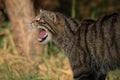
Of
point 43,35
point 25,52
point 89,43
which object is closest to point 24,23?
point 25,52

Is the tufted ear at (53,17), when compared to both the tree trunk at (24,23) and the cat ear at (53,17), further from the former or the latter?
the tree trunk at (24,23)

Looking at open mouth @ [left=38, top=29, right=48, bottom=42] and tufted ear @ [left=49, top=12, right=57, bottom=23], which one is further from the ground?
tufted ear @ [left=49, top=12, right=57, bottom=23]

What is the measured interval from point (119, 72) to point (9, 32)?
3.63 meters

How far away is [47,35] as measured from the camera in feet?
21.4

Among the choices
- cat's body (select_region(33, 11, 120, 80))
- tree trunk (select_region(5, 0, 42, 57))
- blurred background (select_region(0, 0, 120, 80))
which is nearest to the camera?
cat's body (select_region(33, 11, 120, 80))

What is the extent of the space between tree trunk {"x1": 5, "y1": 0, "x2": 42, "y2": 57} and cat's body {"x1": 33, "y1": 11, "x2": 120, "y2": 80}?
2017 millimetres

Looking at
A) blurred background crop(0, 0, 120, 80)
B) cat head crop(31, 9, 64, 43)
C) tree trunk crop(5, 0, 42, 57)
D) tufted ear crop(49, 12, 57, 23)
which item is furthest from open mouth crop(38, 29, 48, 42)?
tree trunk crop(5, 0, 42, 57)

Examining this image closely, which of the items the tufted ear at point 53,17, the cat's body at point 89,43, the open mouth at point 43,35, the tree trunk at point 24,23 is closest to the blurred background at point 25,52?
the tree trunk at point 24,23

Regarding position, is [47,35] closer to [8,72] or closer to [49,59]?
[8,72]

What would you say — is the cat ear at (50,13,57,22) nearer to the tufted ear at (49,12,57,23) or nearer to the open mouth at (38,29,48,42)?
the tufted ear at (49,12,57,23)

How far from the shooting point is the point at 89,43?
642 centimetres

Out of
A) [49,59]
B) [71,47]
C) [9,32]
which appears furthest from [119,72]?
[9,32]

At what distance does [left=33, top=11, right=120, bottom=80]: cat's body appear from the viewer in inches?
248

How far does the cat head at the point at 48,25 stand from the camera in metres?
6.47
